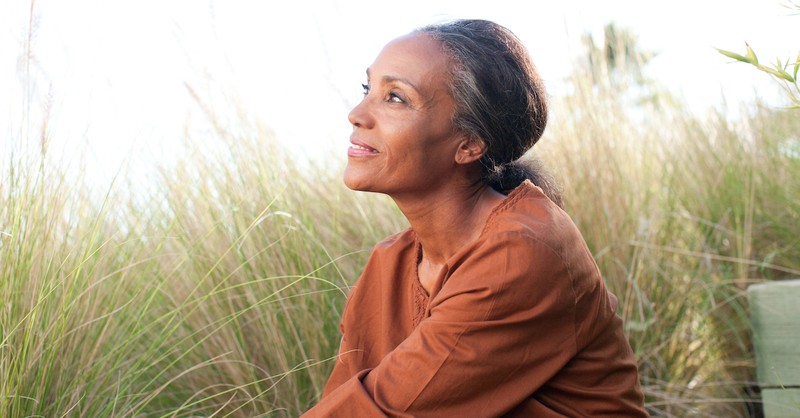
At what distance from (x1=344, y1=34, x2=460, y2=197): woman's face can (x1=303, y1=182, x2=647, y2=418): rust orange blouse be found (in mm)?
224

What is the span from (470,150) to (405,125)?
19cm

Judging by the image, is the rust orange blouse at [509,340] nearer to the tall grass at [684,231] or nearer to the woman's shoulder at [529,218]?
the woman's shoulder at [529,218]

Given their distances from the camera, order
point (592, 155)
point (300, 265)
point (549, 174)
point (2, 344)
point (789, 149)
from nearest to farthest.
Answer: point (2, 344), point (549, 174), point (300, 265), point (592, 155), point (789, 149)

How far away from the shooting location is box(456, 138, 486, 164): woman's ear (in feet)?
7.53

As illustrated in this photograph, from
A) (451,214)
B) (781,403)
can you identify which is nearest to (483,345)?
(451,214)

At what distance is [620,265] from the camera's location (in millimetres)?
3562

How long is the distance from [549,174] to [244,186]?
3.89 ft

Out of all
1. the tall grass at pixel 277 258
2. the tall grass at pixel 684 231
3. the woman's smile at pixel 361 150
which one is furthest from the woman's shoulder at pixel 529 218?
the tall grass at pixel 684 231

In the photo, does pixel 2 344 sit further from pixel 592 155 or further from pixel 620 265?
pixel 592 155

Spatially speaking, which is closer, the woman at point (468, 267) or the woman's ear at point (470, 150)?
the woman at point (468, 267)

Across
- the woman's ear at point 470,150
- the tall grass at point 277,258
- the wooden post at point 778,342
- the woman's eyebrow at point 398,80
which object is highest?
the woman's eyebrow at point 398,80

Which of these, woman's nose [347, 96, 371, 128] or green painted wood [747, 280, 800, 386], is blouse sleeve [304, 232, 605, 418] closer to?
woman's nose [347, 96, 371, 128]

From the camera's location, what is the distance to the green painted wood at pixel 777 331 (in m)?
3.18

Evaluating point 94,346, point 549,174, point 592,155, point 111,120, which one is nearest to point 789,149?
point 592,155
